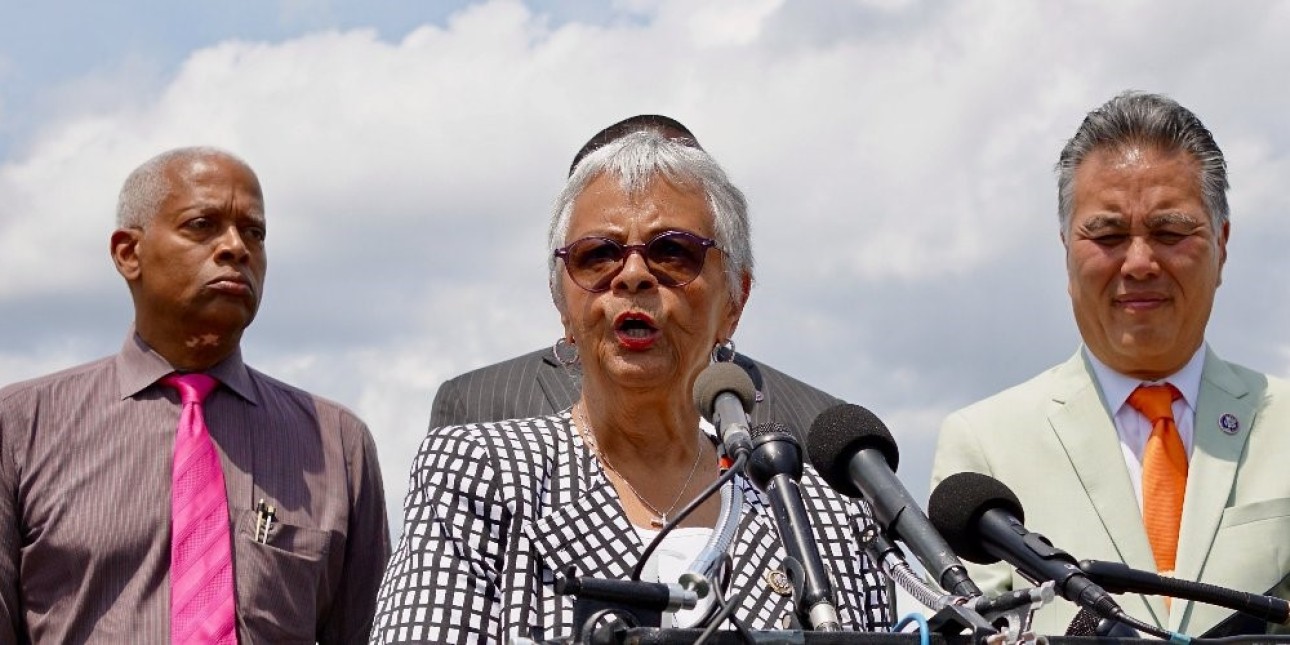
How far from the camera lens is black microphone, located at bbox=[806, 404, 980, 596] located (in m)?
2.49

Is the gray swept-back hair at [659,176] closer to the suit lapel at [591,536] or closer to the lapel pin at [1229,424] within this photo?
the suit lapel at [591,536]

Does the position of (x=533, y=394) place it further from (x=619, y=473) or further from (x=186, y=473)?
(x=619, y=473)

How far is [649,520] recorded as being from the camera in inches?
148

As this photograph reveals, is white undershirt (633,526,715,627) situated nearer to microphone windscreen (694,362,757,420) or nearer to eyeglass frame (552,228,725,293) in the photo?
eyeglass frame (552,228,725,293)

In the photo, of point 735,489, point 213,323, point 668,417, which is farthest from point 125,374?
point 735,489

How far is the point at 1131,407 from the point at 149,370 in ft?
10.1

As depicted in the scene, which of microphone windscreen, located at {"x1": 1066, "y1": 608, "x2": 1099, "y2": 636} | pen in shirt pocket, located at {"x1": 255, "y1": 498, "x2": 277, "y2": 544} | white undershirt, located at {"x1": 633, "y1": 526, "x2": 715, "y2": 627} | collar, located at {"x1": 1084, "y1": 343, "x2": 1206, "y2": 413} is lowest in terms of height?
microphone windscreen, located at {"x1": 1066, "y1": 608, "x2": 1099, "y2": 636}

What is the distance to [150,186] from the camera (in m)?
5.74

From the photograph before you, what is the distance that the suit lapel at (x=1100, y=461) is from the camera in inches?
175

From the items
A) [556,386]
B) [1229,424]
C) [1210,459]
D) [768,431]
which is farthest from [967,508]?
[556,386]

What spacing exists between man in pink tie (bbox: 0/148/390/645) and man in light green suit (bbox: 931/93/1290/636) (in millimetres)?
2016

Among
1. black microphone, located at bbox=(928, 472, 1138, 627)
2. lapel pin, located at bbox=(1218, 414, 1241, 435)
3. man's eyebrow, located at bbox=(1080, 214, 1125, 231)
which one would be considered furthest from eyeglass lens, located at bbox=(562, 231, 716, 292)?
lapel pin, located at bbox=(1218, 414, 1241, 435)

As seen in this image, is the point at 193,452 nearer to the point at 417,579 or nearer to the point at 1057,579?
the point at 417,579

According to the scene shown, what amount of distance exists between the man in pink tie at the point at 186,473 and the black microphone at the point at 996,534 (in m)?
3.08
